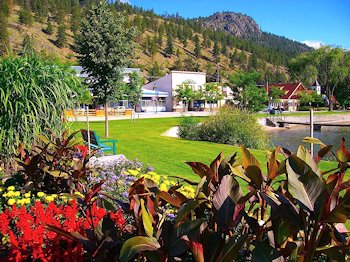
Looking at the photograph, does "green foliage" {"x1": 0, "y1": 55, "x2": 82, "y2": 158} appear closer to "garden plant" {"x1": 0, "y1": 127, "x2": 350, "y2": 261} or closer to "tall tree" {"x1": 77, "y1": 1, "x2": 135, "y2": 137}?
"garden plant" {"x1": 0, "y1": 127, "x2": 350, "y2": 261}

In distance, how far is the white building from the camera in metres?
60.5

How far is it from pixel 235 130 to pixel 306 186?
15133mm

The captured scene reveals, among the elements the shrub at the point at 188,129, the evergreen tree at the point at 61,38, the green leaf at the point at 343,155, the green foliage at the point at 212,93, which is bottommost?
the shrub at the point at 188,129

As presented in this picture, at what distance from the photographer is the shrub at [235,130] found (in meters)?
16.5

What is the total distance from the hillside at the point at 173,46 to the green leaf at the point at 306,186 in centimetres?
7343

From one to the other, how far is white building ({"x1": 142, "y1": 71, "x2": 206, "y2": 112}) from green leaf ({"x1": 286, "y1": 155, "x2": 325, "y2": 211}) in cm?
5740

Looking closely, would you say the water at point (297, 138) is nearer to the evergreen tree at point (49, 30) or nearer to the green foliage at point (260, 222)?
the green foliage at point (260, 222)

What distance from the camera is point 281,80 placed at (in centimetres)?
11425

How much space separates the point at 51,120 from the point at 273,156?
14.7 ft

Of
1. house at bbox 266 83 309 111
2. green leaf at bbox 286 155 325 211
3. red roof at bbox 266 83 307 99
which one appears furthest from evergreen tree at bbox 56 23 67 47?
green leaf at bbox 286 155 325 211

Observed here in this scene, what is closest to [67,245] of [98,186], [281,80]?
[98,186]

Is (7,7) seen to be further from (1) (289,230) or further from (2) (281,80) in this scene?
(1) (289,230)

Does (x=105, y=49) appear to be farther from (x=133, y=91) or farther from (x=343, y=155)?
(x=133, y=91)

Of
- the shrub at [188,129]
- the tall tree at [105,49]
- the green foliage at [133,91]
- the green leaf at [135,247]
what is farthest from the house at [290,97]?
the green leaf at [135,247]
